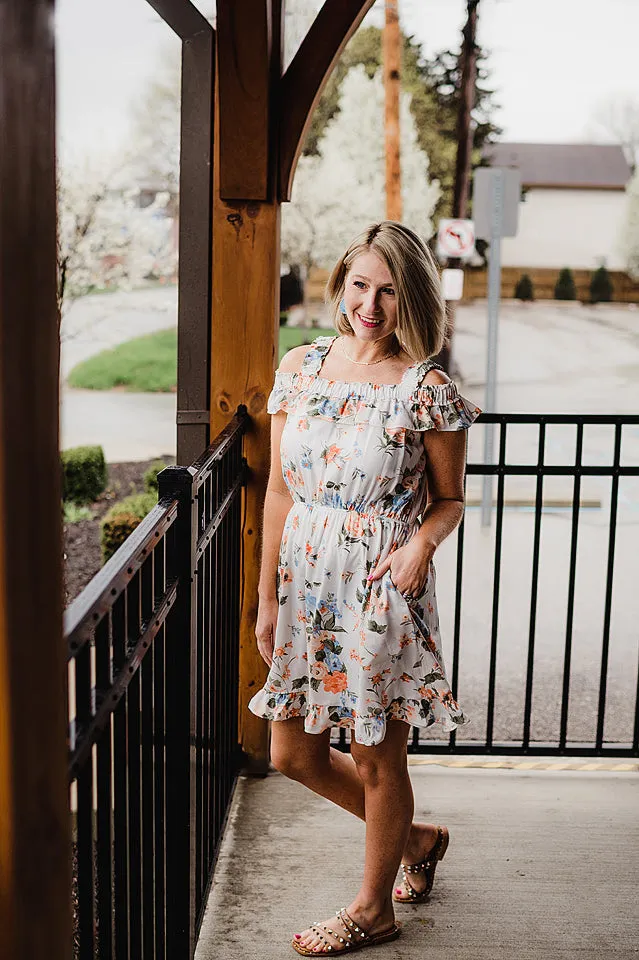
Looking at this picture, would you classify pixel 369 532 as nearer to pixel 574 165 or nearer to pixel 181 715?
pixel 181 715

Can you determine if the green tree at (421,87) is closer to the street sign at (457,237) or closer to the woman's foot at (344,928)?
the street sign at (457,237)

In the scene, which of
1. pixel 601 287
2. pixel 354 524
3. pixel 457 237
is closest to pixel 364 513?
pixel 354 524

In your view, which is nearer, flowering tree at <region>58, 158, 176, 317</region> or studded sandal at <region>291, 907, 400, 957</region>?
studded sandal at <region>291, 907, 400, 957</region>

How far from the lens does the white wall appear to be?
32.3 metres

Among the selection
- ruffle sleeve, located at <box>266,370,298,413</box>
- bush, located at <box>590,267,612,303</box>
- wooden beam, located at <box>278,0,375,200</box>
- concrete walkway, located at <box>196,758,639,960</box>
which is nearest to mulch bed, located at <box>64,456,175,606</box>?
concrete walkway, located at <box>196,758,639,960</box>

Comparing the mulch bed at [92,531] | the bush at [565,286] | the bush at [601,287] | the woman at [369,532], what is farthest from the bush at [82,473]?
the bush at [601,287]

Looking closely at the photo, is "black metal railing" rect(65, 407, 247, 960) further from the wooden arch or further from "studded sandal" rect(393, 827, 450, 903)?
"studded sandal" rect(393, 827, 450, 903)

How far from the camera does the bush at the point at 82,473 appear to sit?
10188 millimetres

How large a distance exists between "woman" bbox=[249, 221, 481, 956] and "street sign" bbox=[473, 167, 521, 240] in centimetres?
661

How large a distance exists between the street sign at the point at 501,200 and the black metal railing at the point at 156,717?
20.6 feet

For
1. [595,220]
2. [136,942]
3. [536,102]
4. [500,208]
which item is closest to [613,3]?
[536,102]

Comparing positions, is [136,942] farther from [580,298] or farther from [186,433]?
[580,298]

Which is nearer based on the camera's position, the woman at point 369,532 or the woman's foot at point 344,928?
the woman at point 369,532

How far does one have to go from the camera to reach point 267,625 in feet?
7.81
